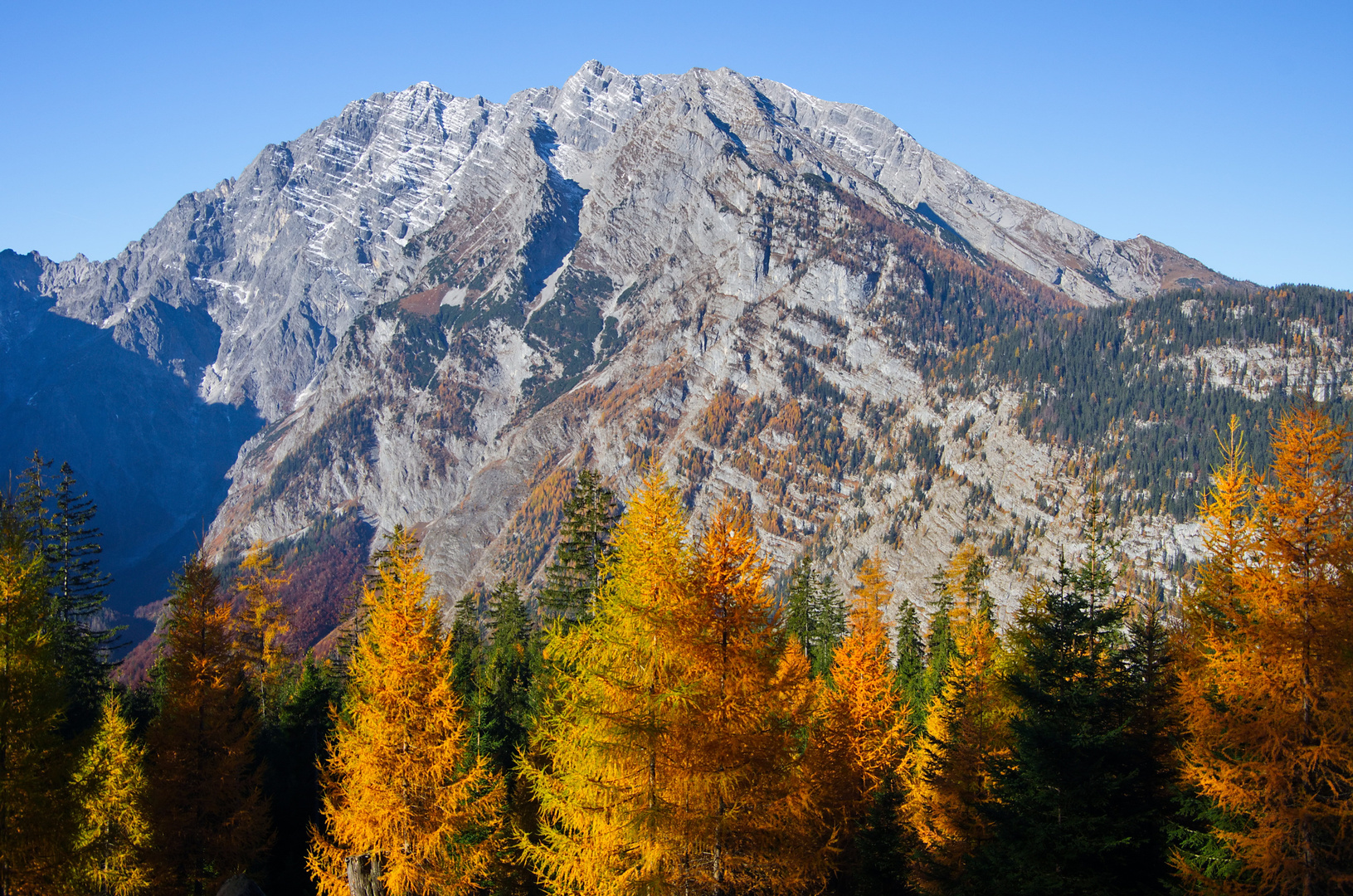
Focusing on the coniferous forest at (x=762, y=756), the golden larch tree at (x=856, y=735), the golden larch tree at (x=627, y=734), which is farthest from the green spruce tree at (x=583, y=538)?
the golden larch tree at (x=627, y=734)

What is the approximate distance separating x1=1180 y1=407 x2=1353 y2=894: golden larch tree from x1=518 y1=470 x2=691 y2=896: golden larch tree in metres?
11.2

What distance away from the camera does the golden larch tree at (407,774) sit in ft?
66.3

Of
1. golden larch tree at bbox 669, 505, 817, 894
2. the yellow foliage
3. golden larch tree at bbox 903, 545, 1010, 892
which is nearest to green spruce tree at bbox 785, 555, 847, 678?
golden larch tree at bbox 903, 545, 1010, 892

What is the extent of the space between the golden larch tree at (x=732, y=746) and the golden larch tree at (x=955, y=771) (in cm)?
722

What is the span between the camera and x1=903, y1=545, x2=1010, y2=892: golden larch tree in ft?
73.7

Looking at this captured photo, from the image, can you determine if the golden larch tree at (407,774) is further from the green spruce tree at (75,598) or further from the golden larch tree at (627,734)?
the green spruce tree at (75,598)

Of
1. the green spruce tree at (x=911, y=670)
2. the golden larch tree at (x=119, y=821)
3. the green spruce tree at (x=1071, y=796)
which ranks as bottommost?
the golden larch tree at (x=119, y=821)

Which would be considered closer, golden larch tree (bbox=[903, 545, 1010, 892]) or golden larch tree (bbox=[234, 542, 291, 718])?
golden larch tree (bbox=[903, 545, 1010, 892])

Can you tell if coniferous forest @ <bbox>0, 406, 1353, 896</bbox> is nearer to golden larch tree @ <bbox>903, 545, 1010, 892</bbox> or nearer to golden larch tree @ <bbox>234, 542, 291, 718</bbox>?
golden larch tree @ <bbox>903, 545, 1010, 892</bbox>

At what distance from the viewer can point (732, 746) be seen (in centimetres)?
1466

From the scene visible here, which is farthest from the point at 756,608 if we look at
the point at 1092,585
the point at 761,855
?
the point at 1092,585

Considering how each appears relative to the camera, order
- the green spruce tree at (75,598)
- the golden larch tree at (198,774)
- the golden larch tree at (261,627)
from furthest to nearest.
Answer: the golden larch tree at (261,627)
the green spruce tree at (75,598)
the golden larch tree at (198,774)

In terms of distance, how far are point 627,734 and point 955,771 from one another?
1577 centimetres

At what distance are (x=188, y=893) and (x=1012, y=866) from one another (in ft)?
85.8
